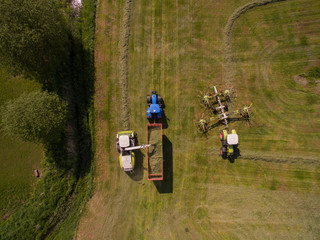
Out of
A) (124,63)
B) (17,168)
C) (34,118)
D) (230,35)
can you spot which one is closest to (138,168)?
(34,118)

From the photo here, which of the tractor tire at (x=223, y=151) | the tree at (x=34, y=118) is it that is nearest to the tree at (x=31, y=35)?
the tree at (x=34, y=118)

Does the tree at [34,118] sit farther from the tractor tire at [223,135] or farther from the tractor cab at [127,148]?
the tractor tire at [223,135]

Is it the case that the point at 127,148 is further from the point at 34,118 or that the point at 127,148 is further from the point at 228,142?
the point at 228,142

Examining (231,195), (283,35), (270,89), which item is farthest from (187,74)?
(231,195)

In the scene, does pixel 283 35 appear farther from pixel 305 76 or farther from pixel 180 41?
pixel 180 41

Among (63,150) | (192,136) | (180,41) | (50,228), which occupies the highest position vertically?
(180,41)

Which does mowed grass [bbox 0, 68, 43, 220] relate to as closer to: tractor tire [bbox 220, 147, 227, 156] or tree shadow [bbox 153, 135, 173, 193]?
tree shadow [bbox 153, 135, 173, 193]

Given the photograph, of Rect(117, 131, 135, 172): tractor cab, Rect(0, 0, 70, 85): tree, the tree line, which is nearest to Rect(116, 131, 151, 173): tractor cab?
Rect(117, 131, 135, 172): tractor cab

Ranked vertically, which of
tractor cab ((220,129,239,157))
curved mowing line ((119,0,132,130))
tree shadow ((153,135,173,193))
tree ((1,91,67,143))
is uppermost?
curved mowing line ((119,0,132,130))
